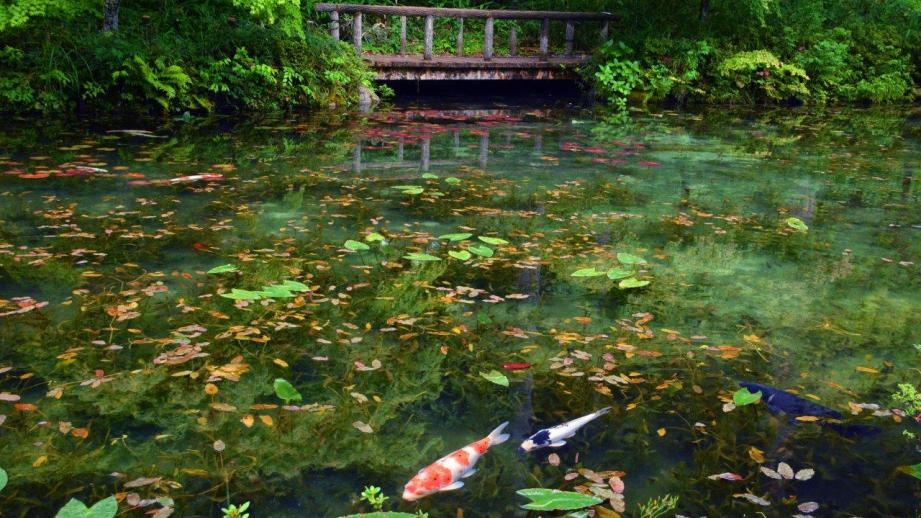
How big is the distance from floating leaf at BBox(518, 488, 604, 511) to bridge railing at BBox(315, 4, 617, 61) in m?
11.2

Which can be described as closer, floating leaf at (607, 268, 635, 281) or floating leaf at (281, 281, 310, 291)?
floating leaf at (281, 281, 310, 291)

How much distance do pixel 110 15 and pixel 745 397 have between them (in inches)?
391

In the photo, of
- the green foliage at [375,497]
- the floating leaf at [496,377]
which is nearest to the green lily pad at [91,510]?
the green foliage at [375,497]

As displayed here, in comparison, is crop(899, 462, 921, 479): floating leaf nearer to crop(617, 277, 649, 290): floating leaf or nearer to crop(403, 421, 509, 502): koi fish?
crop(403, 421, 509, 502): koi fish

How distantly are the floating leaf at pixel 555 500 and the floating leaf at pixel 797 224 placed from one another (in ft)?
12.9

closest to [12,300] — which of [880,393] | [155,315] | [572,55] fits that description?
[155,315]

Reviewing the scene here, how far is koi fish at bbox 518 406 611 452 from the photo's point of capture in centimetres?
236

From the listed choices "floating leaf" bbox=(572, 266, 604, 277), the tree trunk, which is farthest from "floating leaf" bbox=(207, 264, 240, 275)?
the tree trunk

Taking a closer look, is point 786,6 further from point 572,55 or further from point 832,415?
point 832,415

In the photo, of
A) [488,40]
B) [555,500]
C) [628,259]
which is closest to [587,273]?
[628,259]

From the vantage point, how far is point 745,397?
2.64 m

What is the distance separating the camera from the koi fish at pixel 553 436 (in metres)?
2.36

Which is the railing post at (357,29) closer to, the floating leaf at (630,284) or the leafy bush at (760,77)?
the leafy bush at (760,77)

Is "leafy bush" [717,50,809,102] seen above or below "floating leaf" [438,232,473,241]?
above
